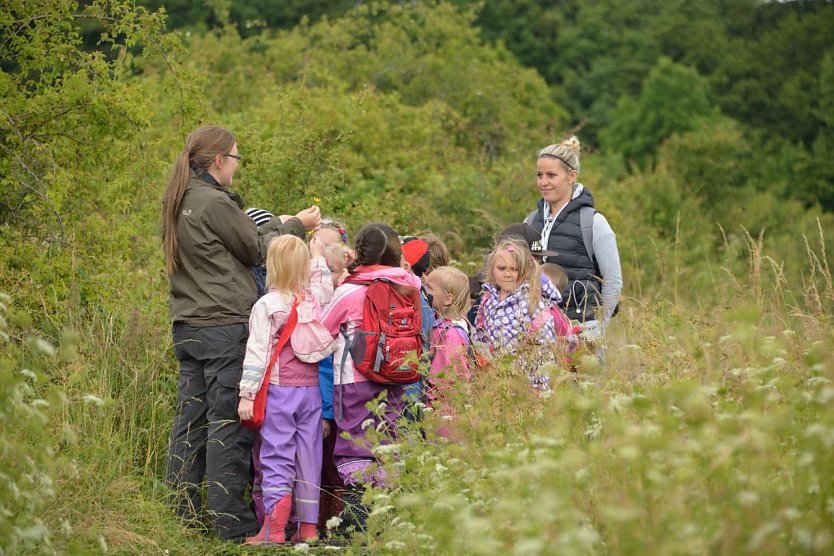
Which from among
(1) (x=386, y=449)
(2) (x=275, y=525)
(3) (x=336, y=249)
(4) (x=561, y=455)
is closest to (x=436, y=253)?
(3) (x=336, y=249)

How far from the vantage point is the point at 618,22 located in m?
56.9

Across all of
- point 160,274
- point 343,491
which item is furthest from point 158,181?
point 343,491

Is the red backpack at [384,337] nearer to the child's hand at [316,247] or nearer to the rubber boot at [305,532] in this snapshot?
the child's hand at [316,247]

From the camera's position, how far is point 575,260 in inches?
278

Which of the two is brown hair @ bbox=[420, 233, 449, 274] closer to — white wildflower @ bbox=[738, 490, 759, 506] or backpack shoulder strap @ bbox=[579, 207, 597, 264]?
backpack shoulder strap @ bbox=[579, 207, 597, 264]

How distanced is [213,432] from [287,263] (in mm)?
1056

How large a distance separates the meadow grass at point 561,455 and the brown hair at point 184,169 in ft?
2.87

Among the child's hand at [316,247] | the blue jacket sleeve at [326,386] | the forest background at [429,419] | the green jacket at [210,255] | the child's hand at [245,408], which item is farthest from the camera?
the child's hand at [316,247]

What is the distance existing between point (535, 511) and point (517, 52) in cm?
5184

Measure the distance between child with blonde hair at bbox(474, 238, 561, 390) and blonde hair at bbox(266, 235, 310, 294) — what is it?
112 cm

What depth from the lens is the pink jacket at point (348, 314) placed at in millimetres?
6391

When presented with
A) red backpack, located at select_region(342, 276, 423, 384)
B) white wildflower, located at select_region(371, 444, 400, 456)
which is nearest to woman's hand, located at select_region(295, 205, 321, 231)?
red backpack, located at select_region(342, 276, 423, 384)

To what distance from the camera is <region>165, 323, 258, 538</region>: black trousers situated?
6.16 m

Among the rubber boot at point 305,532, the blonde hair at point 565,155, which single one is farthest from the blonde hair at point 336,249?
the rubber boot at point 305,532
